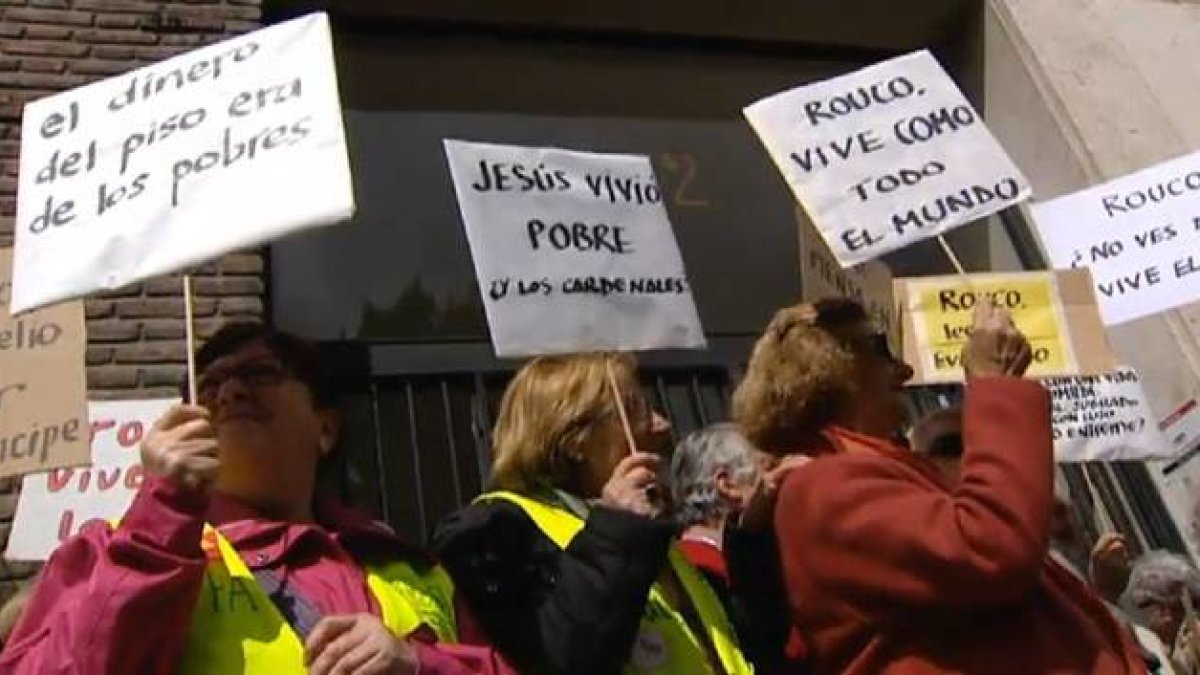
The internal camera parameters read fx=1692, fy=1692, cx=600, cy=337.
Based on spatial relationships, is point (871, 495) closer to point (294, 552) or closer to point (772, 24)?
point (294, 552)

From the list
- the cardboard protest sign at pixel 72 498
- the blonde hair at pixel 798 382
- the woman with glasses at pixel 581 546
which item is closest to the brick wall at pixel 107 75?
the cardboard protest sign at pixel 72 498

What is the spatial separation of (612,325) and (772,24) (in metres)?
4.22

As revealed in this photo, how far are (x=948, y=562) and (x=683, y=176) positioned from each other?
15.4 feet

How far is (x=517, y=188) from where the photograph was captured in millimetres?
3811

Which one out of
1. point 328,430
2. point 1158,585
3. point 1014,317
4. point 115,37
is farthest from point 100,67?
point 1158,585

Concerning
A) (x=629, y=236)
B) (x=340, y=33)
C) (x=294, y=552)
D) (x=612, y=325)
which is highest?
(x=340, y=33)

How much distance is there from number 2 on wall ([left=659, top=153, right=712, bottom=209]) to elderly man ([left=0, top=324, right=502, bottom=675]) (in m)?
4.15

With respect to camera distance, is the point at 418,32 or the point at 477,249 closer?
the point at 477,249

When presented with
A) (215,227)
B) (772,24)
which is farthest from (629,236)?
(772,24)

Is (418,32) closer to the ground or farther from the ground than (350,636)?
farther from the ground

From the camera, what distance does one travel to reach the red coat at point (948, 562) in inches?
110

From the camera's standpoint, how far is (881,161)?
418cm

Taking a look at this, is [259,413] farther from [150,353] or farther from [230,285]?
[230,285]

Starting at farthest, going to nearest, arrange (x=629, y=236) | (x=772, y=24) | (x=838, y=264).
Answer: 1. (x=772, y=24)
2. (x=838, y=264)
3. (x=629, y=236)
